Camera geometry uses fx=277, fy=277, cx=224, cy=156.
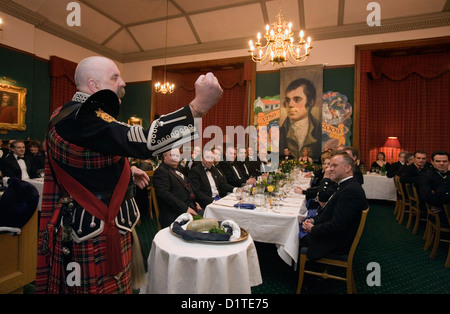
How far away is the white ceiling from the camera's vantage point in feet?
24.9

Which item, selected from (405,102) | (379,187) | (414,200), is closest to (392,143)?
(405,102)

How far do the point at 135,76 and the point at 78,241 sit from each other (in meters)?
11.3

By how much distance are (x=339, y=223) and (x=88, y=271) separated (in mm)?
2115

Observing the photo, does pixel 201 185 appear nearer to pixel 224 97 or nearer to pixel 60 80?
pixel 224 97

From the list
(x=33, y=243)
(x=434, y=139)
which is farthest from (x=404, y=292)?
(x=434, y=139)

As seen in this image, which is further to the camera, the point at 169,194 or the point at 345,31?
the point at 345,31

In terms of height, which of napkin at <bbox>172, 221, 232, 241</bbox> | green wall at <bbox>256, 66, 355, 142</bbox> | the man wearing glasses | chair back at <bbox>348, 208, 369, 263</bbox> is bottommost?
chair back at <bbox>348, 208, 369, 263</bbox>

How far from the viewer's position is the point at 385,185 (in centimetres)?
708

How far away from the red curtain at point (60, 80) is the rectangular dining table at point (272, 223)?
8045mm

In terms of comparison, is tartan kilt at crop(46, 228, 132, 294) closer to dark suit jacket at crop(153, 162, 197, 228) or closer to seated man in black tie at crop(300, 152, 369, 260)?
seated man in black tie at crop(300, 152, 369, 260)

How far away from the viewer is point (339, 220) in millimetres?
2520

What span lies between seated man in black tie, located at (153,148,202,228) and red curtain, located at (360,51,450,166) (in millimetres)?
6751

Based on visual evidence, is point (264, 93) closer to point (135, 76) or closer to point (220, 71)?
point (220, 71)

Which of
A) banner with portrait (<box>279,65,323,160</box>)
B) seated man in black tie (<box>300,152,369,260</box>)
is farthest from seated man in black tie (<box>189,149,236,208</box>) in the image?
banner with portrait (<box>279,65,323,160</box>)
